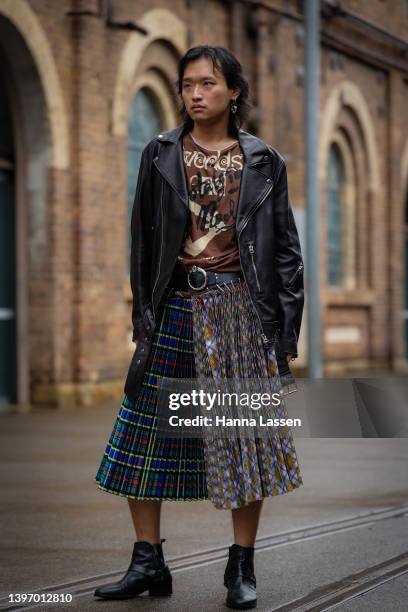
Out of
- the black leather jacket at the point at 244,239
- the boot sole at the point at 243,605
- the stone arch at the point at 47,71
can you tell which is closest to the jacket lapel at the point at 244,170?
the black leather jacket at the point at 244,239

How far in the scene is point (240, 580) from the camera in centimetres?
479

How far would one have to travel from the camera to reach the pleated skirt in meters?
4.78

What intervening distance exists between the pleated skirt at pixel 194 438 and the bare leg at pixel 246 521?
0.36 ft

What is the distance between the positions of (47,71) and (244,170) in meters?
9.45

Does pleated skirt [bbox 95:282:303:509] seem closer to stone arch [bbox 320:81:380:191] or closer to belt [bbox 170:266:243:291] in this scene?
belt [bbox 170:266:243:291]

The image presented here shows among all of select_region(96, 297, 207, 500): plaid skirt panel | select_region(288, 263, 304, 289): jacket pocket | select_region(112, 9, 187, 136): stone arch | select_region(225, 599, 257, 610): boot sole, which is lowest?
select_region(225, 599, 257, 610): boot sole

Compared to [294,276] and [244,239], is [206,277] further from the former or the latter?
[294,276]

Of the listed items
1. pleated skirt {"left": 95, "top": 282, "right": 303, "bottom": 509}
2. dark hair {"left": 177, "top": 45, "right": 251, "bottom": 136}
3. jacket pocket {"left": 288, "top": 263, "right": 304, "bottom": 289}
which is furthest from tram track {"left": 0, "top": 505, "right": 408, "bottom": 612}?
dark hair {"left": 177, "top": 45, "right": 251, "bottom": 136}

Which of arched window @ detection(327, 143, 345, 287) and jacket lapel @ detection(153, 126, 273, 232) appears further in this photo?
arched window @ detection(327, 143, 345, 287)

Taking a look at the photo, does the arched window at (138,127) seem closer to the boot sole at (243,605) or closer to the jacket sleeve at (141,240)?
the jacket sleeve at (141,240)

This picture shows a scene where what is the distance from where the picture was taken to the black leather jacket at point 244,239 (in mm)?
4793

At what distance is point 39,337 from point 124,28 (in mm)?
3884

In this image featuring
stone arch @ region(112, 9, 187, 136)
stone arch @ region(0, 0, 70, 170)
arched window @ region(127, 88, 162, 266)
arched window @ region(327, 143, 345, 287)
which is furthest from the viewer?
arched window @ region(327, 143, 345, 287)

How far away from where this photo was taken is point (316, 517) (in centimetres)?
703
